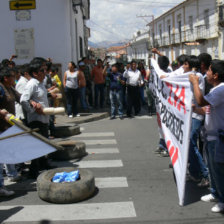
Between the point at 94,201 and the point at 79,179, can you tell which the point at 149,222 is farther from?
the point at 79,179

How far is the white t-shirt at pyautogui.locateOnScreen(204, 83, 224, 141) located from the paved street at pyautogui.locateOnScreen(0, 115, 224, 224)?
104 centimetres

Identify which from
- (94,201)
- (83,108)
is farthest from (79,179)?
(83,108)

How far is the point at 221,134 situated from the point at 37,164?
3.36m

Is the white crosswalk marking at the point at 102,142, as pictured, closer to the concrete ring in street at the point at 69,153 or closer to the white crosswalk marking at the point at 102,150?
the white crosswalk marking at the point at 102,150

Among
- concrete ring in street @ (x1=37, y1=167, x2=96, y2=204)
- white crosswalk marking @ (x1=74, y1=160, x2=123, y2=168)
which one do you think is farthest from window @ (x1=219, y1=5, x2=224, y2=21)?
concrete ring in street @ (x1=37, y1=167, x2=96, y2=204)

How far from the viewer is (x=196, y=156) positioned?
520 centimetres

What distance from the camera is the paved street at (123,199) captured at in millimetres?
4359

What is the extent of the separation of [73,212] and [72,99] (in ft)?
25.2

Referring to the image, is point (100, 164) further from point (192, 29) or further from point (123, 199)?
point (192, 29)

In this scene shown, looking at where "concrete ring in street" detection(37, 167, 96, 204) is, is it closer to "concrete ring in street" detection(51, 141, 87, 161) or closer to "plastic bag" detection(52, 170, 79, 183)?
"plastic bag" detection(52, 170, 79, 183)

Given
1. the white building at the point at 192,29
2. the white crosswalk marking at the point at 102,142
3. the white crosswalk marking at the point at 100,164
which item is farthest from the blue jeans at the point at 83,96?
the white building at the point at 192,29

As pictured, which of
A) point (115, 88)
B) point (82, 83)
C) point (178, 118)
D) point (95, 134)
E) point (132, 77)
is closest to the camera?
point (178, 118)

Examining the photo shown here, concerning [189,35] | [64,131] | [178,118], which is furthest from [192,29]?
[178,118]

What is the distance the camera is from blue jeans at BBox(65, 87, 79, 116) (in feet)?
39.1
